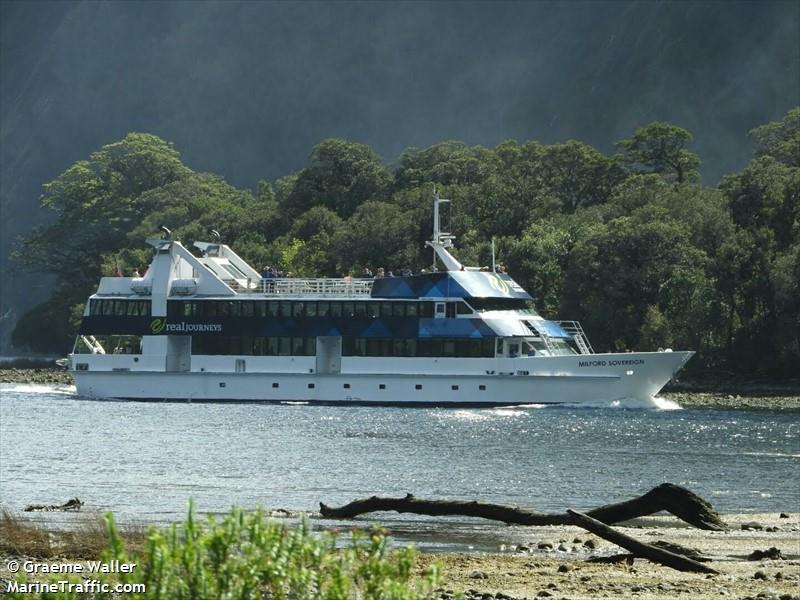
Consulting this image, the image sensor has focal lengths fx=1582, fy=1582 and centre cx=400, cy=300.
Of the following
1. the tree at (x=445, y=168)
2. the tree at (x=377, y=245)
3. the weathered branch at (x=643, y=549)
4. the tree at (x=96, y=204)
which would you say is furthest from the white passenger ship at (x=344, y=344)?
the tree at (x=96, y=204)

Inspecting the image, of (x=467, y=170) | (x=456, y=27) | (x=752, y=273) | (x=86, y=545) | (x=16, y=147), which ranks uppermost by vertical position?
(x=456, y=27)

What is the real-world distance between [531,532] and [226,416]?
3091 cm

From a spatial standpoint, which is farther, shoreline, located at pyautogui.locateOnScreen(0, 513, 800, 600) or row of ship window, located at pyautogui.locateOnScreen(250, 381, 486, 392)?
row of ship window, located at pyautogui.locateOnScreen(250, 381, 486, 392)

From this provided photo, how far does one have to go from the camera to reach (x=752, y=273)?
70.8 metres

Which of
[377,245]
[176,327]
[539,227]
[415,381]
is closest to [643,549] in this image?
[415,381]

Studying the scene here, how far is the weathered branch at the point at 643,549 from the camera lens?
18.2 meters

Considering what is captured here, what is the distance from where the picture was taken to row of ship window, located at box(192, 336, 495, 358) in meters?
57.9

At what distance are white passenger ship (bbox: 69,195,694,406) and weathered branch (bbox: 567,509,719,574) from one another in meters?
36.3

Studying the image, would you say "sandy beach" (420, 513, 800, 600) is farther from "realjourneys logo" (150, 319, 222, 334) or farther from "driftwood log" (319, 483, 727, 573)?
"realjourneys logo" (150, 319, 222, 334)

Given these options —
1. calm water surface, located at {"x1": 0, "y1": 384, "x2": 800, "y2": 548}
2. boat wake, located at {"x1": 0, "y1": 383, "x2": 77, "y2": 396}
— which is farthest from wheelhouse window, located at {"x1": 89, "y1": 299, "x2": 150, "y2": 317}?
calm water surface, located at {"x1": 0, "y1": 384, "x2": 800, "y2": 548}

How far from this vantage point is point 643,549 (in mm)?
18781

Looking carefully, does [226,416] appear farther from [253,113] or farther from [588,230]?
[253,113]

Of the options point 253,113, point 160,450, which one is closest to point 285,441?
→ point 160,450

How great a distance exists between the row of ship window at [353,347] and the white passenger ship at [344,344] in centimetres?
4
